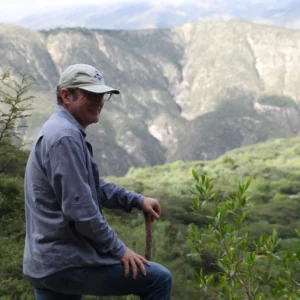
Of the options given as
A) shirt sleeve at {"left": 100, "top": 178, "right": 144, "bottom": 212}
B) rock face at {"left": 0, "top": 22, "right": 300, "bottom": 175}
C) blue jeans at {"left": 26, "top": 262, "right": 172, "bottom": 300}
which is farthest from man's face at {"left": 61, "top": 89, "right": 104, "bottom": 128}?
rock face at {"left": 0, "top": 22, "right": 300, "bottom": 175}

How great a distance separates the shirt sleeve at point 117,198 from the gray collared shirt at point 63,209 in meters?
0.41

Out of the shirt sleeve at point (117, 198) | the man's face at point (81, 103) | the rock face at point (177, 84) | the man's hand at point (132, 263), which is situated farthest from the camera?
the rock face at point (177, 84)

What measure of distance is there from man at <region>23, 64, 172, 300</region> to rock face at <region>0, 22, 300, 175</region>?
371ft

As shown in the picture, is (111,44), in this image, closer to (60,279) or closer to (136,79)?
(136,79)

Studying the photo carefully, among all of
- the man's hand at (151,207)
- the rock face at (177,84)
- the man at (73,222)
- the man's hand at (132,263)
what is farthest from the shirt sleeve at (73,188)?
the rock face at (177,84)

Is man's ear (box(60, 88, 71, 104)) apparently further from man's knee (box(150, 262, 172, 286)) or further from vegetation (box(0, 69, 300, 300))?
man's knee (box(150, 262, 172, 286))

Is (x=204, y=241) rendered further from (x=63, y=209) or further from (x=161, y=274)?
(x=63, y=209)

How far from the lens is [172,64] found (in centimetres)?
18975

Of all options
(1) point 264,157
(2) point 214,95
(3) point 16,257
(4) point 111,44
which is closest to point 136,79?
(4) point 111,44

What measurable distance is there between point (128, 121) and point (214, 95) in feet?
98.2

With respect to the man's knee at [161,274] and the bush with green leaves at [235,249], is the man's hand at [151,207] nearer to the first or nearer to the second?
the bush with green leaves at [235,249]

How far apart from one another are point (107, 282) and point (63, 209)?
1.49ft

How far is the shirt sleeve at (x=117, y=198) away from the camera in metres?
3.02

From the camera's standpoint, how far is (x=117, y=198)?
3.04 metres
